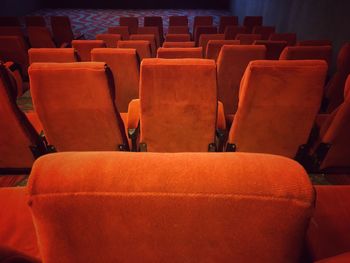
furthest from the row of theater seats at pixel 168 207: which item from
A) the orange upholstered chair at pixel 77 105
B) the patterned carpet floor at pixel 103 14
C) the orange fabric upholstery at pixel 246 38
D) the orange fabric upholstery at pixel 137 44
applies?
the patterned carpet floor at pixel 103 14

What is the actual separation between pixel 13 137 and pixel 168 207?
4.72ft

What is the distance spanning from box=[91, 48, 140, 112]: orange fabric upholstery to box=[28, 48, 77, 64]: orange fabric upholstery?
18 cm

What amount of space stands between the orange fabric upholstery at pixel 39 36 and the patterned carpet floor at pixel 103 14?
14.5 feet

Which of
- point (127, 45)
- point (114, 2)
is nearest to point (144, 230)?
point (127, 45)

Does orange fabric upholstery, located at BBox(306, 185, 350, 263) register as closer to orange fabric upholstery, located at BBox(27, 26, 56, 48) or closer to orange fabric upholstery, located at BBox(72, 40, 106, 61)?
orange fabric upholstery, located at BBox(72, 40, 106, 61)

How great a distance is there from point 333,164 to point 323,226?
34.0 inches

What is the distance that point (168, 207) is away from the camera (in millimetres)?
454

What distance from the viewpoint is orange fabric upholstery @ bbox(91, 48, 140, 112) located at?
6.58 feet

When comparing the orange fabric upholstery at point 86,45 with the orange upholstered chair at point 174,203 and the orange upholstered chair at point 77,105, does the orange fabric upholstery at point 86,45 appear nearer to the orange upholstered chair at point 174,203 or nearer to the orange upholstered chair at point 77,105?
the orange upholstered chair at point 77,105

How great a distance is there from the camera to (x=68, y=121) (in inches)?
59.4

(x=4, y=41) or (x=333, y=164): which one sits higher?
(x=4, y=41)

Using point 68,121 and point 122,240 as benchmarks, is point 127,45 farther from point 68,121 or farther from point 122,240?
point 122,240

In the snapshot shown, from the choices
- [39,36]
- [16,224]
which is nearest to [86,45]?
[39,36]

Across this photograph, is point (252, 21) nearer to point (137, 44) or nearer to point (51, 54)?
point (137, 44)
